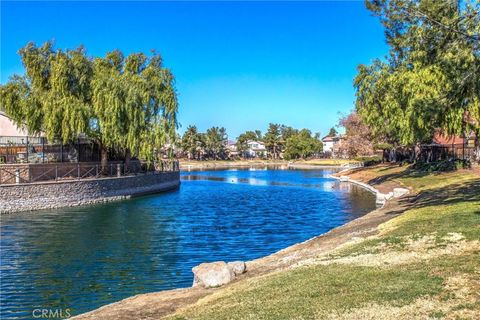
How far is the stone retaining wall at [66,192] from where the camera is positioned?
33.4m

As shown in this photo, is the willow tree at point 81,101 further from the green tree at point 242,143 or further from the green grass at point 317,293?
the green tree at point 242,143

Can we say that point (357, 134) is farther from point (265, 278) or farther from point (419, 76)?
point (265, 278)

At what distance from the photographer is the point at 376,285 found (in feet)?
30.7

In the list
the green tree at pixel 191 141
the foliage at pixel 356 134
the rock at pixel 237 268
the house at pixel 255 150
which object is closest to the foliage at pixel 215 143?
the green tree at pixel 191 141

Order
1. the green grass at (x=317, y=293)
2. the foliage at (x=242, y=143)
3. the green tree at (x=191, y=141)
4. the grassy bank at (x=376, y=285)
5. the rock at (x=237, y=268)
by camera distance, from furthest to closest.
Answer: the foliage at (x=242, y=143), the green tree at (x=191, y=141), the rock at (x=237, y=268), the green grass at (x=317, y=293), the grassy bank at (x=376, y=285)

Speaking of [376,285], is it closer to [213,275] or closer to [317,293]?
[317,293]

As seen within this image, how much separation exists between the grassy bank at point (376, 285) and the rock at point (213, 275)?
3.37 feet

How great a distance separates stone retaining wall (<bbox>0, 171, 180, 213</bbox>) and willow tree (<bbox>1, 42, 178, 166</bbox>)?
3.52 meters

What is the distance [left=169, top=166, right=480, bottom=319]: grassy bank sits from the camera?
26.5 ft

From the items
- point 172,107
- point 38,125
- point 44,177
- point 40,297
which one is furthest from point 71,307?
point 172,107

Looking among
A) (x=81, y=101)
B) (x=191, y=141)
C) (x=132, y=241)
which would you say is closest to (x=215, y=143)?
(x=191, y=141)

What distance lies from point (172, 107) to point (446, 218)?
35529mm

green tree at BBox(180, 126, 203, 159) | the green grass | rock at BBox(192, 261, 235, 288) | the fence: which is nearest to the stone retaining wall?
the fence

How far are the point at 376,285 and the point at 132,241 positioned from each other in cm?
1595
